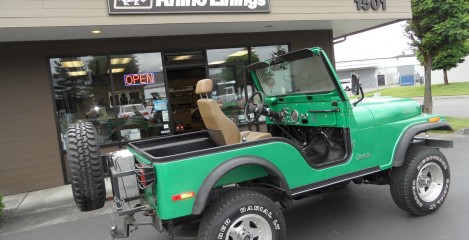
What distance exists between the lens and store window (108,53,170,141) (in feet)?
27.8

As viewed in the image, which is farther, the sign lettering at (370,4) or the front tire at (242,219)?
the sign lettering at (370,4)

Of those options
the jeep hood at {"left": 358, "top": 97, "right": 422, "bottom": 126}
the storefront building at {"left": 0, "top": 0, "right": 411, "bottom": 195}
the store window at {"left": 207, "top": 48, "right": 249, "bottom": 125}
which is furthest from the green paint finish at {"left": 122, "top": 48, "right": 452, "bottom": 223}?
the store window at {"left": 207, "top": 48, "right": 249, "bottom": 125}

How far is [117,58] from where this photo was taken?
8414 mm

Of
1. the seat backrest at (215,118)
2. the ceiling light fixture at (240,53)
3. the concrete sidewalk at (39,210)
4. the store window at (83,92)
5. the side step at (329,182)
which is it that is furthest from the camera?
the ceiling light fixture at (240,53)

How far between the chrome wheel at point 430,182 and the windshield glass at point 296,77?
1616 millimetres

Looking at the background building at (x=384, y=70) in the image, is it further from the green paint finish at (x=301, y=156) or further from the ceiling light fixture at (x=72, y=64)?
the green paint finish at (x=301, y=156)

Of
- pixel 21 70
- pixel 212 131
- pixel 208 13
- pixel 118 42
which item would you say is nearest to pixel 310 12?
pixel 208 13

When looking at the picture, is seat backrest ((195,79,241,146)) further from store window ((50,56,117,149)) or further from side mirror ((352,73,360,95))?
store window ((50,56,117,149))

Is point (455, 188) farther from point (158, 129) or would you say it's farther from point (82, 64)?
point (82, 64)

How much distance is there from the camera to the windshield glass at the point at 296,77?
3.97 meters

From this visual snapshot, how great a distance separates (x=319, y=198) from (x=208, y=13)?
160 inches

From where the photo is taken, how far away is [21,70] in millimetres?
7527

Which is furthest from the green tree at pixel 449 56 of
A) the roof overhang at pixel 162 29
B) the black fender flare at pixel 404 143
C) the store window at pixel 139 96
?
the store window at pixel 139 96

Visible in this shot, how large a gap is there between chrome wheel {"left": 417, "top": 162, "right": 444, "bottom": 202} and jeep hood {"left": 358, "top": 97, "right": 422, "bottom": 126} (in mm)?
657
